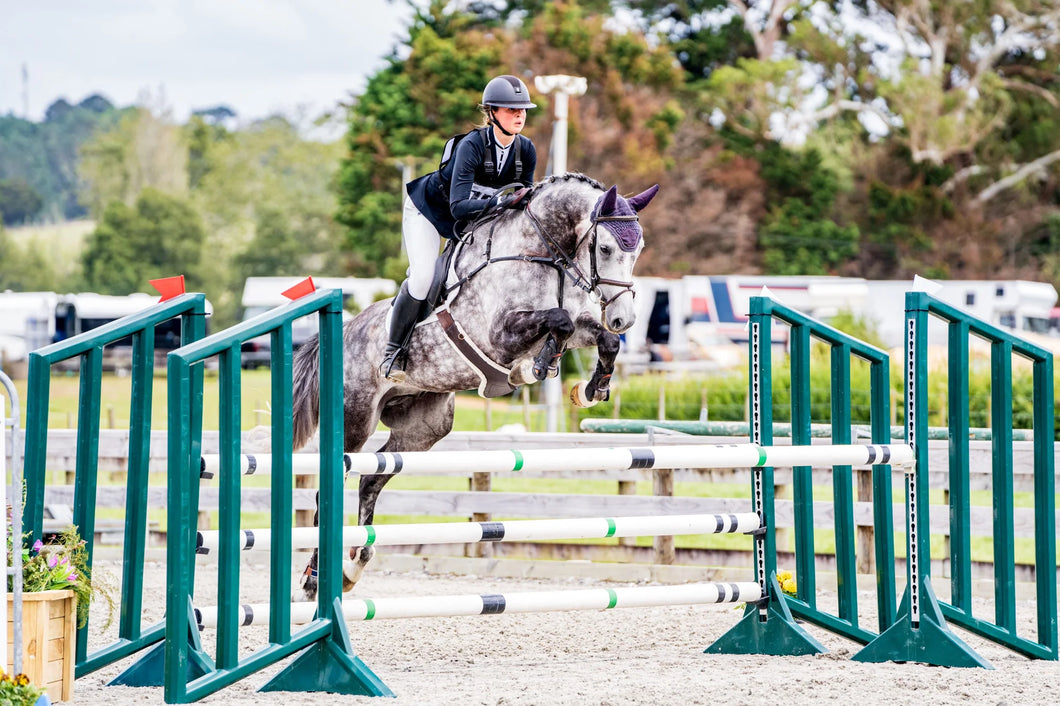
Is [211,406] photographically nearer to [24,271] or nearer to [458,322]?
[458,322]

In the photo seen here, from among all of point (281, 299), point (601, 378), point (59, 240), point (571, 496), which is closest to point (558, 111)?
point (571, 496)

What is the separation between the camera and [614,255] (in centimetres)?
426

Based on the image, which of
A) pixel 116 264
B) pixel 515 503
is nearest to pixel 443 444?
pixel 515 503

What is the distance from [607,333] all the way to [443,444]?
3824 millimetres

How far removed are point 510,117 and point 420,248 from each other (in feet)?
2.12

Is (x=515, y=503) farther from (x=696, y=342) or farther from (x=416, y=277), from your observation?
(x=696, y=342)

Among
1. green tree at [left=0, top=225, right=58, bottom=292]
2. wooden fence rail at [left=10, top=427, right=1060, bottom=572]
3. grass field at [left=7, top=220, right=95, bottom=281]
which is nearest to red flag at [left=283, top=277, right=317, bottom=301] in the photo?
wooden fence rail at [left=10, top=427, right=1060, bottom=572]

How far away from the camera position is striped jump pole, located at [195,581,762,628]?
136 inches

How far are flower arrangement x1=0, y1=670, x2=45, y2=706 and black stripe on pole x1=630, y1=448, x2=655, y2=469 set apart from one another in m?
1.74

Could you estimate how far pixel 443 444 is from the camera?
8008 mm

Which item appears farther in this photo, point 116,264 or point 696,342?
point 116,264

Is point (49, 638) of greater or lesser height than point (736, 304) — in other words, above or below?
below

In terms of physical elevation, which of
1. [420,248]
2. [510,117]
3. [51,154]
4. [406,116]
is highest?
[51,154]

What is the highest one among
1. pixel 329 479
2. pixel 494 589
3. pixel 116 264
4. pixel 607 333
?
pixel 116 264
